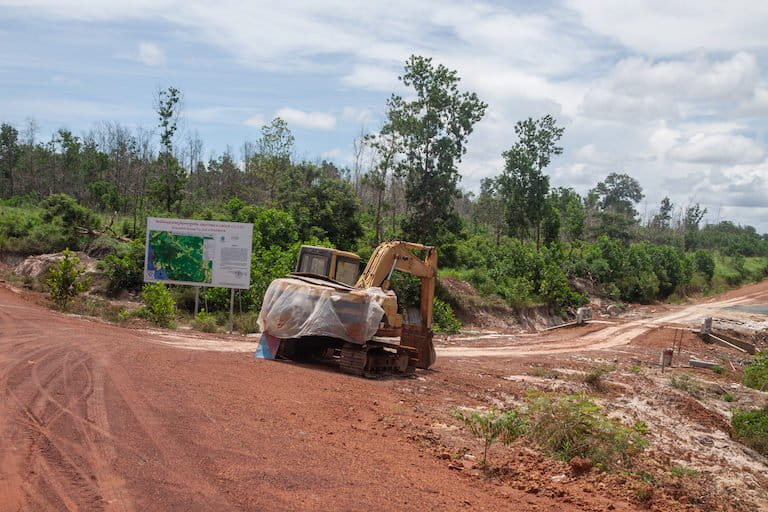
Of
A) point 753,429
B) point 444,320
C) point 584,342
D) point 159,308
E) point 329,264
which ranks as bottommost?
point 584,342

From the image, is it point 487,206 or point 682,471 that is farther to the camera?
point 487,206

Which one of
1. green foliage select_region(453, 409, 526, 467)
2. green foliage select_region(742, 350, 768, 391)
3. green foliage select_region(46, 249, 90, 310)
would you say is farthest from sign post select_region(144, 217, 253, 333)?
green foliage select_region(742, 350, 768, 391)

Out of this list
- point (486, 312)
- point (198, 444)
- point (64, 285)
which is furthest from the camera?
point (486, 312)

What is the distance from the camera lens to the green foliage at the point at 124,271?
28.2 metres

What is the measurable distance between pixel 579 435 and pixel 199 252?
14569 millimetres

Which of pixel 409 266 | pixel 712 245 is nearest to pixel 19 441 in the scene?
pixel 409 266

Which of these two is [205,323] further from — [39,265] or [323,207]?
[323,207]

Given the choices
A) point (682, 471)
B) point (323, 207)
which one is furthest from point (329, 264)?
point (323, 207)

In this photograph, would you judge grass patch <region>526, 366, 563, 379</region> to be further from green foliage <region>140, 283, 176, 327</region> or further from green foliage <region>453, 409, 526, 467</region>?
green foliage <region>140, 283, 176, 327</region>

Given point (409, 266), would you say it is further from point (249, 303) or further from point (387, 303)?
point (249, 303)

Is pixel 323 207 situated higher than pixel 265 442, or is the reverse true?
pixel 323 207

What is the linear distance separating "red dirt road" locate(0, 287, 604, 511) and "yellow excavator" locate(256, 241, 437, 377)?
1.98 meters

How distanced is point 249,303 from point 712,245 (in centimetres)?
8263

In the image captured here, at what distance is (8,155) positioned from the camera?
5484cm
